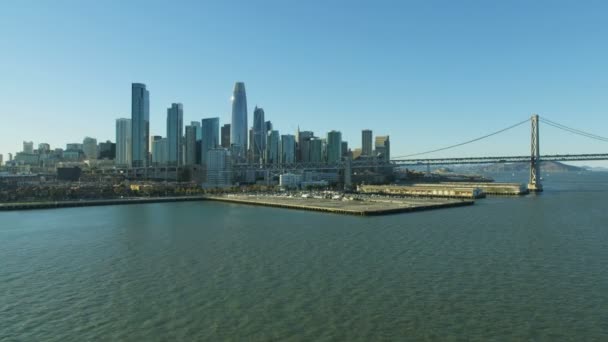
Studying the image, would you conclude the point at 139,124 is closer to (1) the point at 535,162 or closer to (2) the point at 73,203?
(2) the point at 73,203

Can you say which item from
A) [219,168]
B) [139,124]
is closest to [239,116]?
[139,124]

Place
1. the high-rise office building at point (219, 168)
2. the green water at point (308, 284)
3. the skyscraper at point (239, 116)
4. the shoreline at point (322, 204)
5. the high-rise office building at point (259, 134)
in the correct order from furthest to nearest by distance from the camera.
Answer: the high-rise office building at point (259, 134)
the skyscraper at point (239, 116)
the high-rise office building at point (219, 168)
the shoreline at point (322, 204)
the green water at point (308, 284)

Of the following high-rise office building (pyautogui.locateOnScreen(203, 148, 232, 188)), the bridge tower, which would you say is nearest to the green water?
the bridge tower

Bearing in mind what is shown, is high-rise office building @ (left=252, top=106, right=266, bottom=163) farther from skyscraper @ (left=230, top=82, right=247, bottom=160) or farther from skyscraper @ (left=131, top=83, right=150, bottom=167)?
skyscraper @ (left=131, top=83, right=150, bottom=167)

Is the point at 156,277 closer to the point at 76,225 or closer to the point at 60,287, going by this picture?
the point at 60,287

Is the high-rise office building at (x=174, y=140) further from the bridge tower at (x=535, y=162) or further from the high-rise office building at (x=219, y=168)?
the bridge tower at (x=535, y=162)

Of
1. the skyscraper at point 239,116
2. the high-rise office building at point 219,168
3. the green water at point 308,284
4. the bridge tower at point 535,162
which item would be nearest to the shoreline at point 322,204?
the green water at point 308,284
